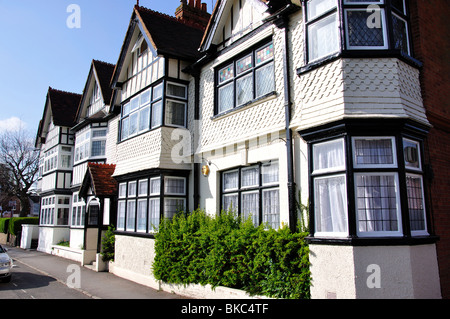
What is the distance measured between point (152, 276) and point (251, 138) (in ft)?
19.1

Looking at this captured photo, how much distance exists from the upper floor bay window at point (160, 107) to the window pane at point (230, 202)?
344cm

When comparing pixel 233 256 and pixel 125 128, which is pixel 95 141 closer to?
pixel 125 128

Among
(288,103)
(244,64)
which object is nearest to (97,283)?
(244,64)

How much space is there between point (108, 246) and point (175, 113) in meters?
6.94

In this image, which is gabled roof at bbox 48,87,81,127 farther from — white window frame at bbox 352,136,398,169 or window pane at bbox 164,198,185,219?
white window frame at bbox 352,136,398,169

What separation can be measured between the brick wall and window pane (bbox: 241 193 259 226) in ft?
13.3

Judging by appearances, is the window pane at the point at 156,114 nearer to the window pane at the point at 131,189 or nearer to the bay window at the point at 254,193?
the window pane at the point at 131,189

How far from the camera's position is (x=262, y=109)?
9.38 meters

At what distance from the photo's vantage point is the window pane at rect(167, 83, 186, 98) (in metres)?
12.6

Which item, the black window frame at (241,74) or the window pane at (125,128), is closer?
the black window frame at (241,74)

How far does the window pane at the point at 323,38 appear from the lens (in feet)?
24.2

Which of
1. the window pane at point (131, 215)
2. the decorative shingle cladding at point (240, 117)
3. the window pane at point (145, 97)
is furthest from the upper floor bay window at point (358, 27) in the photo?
the window pane at point (131, 215)

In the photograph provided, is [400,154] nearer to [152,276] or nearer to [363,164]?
[363,164]

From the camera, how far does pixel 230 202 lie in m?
10.5
